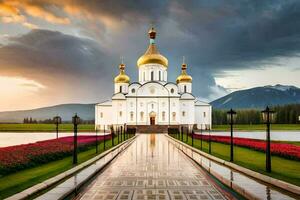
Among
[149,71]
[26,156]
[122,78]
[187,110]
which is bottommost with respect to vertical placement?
[26,156]

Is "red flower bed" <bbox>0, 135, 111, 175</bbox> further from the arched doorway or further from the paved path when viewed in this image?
the arched doorway

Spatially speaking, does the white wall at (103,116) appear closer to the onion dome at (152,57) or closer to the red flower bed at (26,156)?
the onion dome at (152,57)

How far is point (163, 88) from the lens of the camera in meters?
62.5

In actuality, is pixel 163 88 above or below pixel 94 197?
above

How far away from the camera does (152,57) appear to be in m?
66.0

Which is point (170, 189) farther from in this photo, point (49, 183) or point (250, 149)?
point (250, 149)

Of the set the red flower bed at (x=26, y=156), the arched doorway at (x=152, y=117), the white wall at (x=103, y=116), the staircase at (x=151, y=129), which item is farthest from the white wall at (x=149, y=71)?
the red flower bed at (x=26, y=156)

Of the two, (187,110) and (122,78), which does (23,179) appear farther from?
(122,78)

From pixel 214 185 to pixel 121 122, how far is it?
53.5 metres

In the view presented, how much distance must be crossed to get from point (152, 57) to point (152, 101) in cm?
923

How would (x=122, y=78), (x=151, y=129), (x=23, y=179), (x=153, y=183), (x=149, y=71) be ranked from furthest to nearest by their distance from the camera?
(x=122, y=78) → (x=149, y=71) → (x=151, y=129) → (x=23, y=179) → (x=153, y=183)

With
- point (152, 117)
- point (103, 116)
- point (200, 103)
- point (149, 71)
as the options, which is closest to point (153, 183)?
point (152, 117)

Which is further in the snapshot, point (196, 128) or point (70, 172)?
point (196, 128)

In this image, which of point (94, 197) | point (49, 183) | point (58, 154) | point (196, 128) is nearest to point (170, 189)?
point (94, 197)
